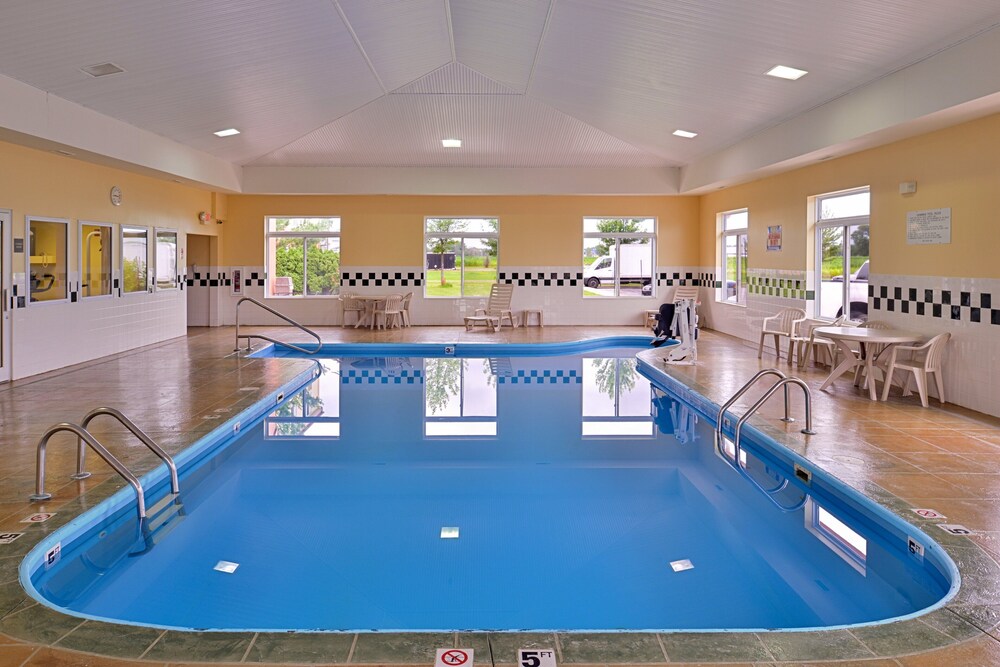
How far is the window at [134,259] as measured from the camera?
32.2 ft

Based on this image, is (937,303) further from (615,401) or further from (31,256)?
(31,256)

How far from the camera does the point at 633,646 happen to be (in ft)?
8.02

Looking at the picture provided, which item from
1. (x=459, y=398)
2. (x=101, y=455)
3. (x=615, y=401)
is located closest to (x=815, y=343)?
(x=615, y=401)

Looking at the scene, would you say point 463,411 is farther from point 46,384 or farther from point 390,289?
point 390,289

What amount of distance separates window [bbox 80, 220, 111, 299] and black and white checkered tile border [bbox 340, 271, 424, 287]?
183 inches

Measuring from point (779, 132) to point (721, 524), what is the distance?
18.7 feet

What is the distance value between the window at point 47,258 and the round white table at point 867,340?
775 cm

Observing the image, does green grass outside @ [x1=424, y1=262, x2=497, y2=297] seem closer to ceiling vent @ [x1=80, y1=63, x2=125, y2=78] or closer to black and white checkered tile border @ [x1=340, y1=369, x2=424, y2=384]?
black and white checkered tile border @ [x1=340, y1=369, x2=424, y2=384]

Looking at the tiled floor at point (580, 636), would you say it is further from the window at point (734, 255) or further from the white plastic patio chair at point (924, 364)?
the window at point (734, 255)

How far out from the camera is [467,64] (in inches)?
366

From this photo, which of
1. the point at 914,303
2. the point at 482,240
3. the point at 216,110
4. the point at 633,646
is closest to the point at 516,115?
the point at 482,240

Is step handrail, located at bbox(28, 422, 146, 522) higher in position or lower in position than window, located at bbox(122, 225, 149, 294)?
lower

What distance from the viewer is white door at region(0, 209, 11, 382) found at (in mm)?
7328

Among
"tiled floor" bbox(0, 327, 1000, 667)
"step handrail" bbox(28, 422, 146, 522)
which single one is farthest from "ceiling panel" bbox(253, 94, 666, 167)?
"step handrail" bbox(28, 422, 146, 522)
